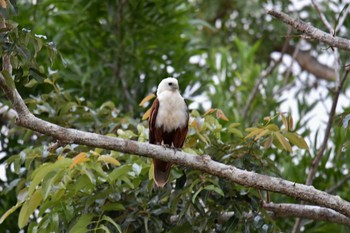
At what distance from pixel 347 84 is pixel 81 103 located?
132 inches

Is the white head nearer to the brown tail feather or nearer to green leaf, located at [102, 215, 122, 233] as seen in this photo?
the brown tail feather

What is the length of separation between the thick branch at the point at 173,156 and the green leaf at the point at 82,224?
0.66 metres

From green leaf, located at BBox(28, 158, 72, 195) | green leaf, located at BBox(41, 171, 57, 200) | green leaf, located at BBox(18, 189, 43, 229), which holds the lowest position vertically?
green leaf, located at BBox(18, 189, 43, 229)

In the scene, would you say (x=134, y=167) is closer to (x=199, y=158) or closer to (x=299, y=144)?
(x=199, y=158)

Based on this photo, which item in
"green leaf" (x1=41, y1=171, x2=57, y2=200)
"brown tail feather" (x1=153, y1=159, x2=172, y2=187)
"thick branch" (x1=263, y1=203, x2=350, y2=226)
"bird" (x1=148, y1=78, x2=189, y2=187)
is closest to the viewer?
"green leaf" (x1=41, y1=171, x2=57, y2=200)

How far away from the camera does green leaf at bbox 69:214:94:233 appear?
166 inches

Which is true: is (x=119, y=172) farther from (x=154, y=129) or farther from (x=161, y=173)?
(x=154, y=129)

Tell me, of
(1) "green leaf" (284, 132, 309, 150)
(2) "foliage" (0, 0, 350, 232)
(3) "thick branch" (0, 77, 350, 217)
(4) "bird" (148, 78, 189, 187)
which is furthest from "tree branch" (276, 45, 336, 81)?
(3) "thick branch" (0, 77, 350, 217)

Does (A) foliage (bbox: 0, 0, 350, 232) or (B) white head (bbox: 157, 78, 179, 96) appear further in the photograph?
(B) white head (bbox: 157, 78, 179, 96)

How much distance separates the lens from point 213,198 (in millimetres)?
4742

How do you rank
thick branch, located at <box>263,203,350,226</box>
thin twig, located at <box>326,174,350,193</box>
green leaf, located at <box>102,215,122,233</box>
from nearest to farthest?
green leaf, located at <box>102,215,122,233</box>
thick branch, located at <box>263,203,350,226</box>
thin twig, located at <box>326,174,350,193</box>

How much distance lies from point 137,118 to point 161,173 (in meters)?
1.83

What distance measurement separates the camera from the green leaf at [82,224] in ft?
13.9

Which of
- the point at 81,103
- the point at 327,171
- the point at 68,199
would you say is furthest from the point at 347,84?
the point at 68,199
